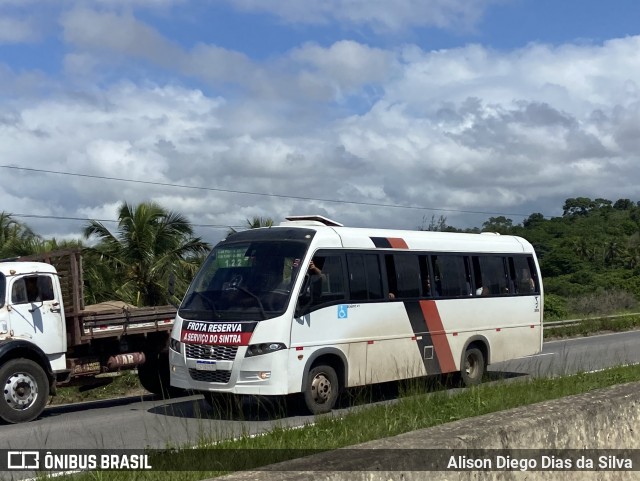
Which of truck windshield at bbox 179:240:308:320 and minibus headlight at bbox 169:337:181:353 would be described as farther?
minibus headlight at bbox 169:337:181:353

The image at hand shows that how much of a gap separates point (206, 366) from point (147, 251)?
18072 millimetres

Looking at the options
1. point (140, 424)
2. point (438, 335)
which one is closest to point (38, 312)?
point (140, 424)

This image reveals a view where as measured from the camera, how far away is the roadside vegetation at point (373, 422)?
6277 mm

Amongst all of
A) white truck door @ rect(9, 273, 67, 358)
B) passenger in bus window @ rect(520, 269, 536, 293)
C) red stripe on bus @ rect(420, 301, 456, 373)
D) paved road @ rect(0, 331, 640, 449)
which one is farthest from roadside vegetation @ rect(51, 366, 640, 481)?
passenger in bus window @ rect(520, 269, 536, 293)

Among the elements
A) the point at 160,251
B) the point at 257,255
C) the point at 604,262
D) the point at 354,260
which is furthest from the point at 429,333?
the point at 604,262

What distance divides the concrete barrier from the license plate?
6189 mm

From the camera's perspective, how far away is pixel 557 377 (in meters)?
10.8

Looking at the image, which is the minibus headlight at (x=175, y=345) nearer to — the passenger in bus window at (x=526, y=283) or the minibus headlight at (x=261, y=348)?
the minibus headlight at (x=261, y=348)

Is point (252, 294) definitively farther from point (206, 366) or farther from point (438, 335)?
point (438, 335)

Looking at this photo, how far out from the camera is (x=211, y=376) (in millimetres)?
11633

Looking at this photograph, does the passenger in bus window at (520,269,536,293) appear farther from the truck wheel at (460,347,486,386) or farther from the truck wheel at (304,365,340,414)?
the truck wheel at (304,365,340,414)

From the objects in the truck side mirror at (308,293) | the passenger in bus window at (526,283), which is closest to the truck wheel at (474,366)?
the passenger in bus window at (526,283)

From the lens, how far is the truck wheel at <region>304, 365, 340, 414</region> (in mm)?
11797

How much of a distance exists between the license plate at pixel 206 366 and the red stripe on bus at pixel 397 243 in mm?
3703
